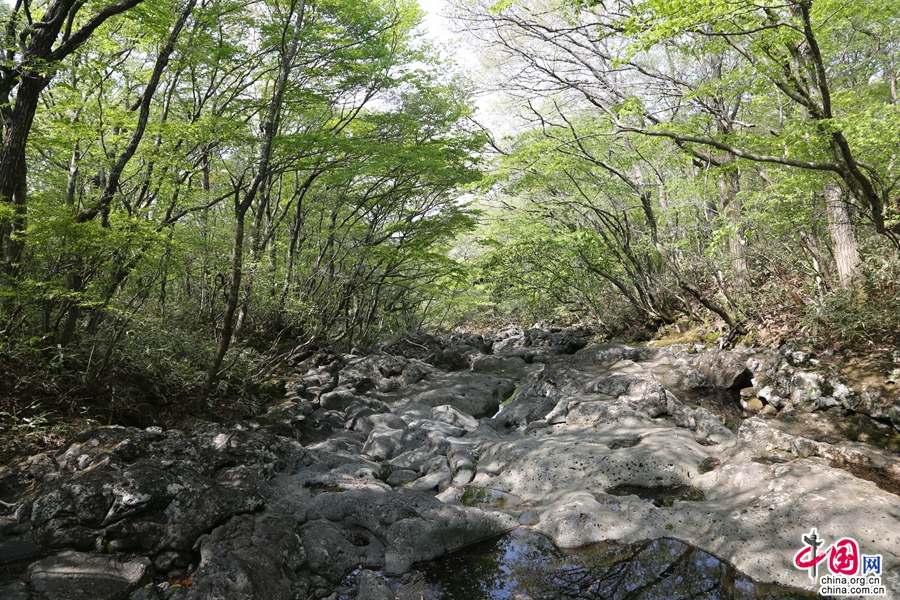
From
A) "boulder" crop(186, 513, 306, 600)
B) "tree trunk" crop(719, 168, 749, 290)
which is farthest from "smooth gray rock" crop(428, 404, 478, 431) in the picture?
"tree trunk" crop(719, 168, 749, 290)

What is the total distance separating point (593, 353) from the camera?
1412cm

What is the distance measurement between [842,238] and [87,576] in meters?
12.4

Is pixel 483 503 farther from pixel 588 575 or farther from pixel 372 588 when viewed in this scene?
pixel 372 588

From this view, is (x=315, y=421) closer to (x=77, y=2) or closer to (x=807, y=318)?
(x=77, y=2)

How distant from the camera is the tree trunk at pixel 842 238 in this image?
9.12 metres

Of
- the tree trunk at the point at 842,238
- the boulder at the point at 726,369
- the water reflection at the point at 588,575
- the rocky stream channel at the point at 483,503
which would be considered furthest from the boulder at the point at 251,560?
the tree trunk at the point at 842,238

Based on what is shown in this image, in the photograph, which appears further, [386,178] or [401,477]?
[386,178]

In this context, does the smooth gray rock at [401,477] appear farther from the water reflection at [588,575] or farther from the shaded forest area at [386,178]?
the shaded forest area at [386,178]

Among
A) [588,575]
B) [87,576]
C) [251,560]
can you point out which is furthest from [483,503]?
[87,576]

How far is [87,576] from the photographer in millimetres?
3727

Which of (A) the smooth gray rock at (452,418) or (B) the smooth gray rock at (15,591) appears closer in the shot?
(B) the smooth gray rock at (15,591)

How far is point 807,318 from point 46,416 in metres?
12.1

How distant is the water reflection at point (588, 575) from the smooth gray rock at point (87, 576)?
2.20 meters

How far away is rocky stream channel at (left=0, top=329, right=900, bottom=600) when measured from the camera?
159 inches
